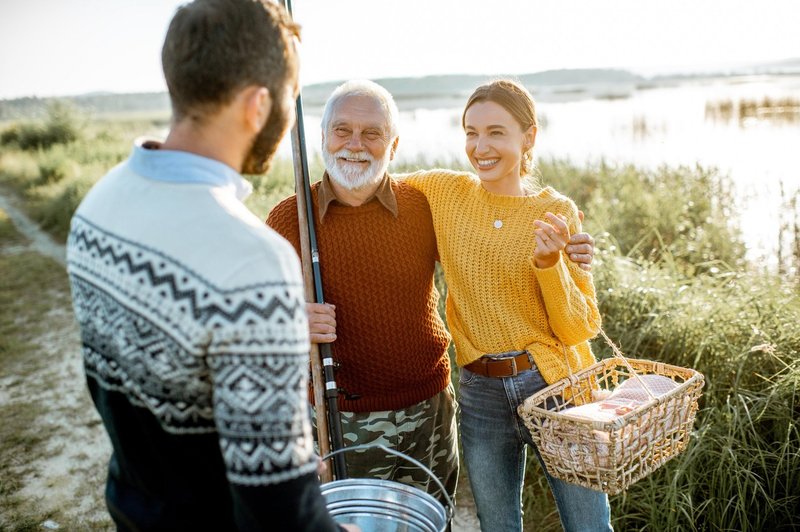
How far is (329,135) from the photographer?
2.71 metres

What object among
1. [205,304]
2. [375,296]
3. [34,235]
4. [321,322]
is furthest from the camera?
[34,235]

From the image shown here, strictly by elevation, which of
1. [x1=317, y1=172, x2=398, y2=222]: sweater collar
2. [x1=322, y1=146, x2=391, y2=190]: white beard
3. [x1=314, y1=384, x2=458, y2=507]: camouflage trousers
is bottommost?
[x1=314, y1=384, x2=458, y2=507]: camouflage trousers

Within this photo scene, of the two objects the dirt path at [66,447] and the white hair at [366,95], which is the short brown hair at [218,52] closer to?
the white hair at [366,95]

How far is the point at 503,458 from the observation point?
2547 millimetres

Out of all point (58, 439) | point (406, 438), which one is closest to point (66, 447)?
point (58, 439)

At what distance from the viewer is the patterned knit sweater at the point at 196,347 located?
1.24m

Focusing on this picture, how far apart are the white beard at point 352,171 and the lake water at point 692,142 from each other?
181 centimetres

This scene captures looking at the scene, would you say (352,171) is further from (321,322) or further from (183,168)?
(183,168)

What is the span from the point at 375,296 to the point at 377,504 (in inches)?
34.3

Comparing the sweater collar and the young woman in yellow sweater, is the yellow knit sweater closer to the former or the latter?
the young woman in yellow sweater

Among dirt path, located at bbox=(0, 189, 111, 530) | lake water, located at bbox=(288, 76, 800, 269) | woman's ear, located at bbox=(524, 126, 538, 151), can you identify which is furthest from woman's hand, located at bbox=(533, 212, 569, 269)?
dirt path, located at bbox=(0, 189, 111, 530)

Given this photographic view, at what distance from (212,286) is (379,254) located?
1.47 metres

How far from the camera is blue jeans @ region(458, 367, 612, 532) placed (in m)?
2.46

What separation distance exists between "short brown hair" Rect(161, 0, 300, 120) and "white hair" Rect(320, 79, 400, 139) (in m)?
1.35
